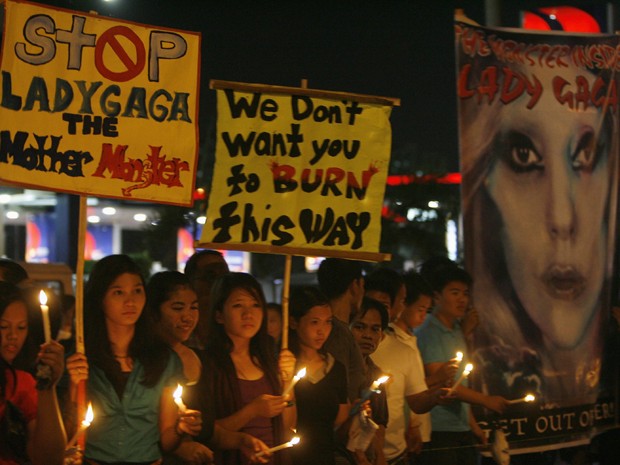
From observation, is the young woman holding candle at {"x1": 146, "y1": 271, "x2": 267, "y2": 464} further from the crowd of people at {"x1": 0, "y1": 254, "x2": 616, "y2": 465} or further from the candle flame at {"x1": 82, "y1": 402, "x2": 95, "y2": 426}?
the candle flame at {"x1": 82, "y1": 402, "x2": 95, "y2": 426}

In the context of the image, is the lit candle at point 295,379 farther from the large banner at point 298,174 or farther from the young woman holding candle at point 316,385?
the large banner at point 298,174

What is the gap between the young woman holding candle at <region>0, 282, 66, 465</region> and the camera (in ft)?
16.7

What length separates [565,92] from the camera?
9.23 m

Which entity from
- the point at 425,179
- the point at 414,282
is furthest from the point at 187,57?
the point at 425,179

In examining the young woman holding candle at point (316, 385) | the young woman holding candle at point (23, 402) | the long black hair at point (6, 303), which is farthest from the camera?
the young woman holding candle at point (316, 385)

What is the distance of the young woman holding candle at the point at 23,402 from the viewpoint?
508 cm

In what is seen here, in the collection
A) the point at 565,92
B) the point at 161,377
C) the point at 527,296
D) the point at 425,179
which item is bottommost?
A: the point at 161,377

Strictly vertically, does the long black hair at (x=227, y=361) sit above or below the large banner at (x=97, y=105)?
below

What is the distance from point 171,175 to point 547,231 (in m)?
4.12

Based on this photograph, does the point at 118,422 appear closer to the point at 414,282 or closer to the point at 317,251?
the point at 317,251

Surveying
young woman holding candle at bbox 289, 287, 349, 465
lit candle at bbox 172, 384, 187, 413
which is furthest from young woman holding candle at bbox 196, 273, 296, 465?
lit candle at bbox 172, 384, 187, 413

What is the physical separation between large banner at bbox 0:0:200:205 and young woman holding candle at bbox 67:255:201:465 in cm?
49

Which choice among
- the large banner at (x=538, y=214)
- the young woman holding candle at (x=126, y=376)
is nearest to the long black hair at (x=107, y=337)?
the young woman holding candle at (x=126, y=376)

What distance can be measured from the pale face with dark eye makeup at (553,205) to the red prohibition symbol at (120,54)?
3840 millimetres
